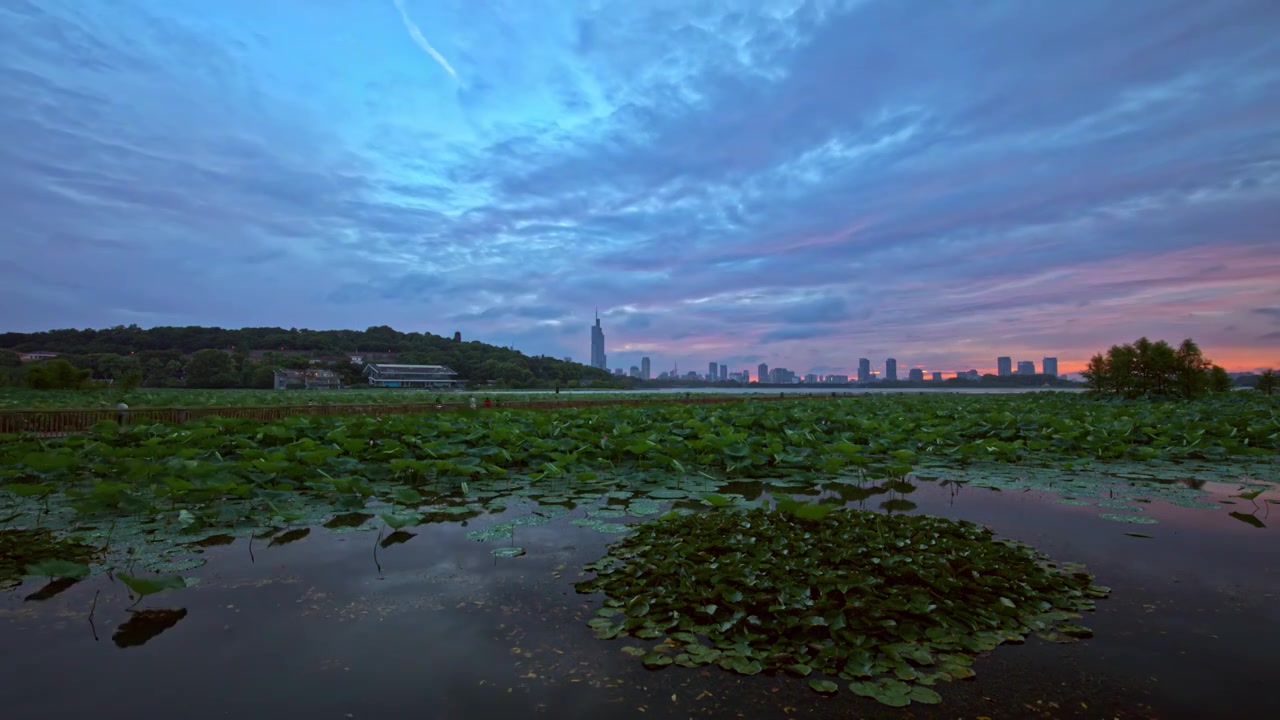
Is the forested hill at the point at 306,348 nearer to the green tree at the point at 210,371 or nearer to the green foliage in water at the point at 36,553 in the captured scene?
the green tree at the point at 210,371

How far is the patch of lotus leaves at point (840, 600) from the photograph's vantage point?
2455 millimetres

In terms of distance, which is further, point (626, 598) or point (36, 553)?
point (36, 553)

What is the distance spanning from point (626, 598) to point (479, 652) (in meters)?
0.88

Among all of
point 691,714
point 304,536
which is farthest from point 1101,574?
point 304,536

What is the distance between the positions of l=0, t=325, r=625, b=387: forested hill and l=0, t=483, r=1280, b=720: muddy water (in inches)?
3270

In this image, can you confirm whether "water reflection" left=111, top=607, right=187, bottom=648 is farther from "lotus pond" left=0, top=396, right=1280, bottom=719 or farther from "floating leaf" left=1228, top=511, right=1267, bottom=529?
"floating leaf" left=1228, top=511, right=1267, bottom=529

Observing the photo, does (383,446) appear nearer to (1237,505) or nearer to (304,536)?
(304,536)

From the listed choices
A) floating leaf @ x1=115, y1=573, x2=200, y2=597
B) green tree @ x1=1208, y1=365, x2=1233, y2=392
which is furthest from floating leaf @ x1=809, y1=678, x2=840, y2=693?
green tree @ x1=1208, y1=365, x2=1233, y2=392

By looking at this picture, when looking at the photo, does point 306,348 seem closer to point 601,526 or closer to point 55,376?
point 55,376

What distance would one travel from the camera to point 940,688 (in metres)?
2.25

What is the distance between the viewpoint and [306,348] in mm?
100500

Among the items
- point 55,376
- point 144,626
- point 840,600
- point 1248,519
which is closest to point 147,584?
point 144,626

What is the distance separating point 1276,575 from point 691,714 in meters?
4.17

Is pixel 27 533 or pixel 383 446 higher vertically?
pixel 383 446
